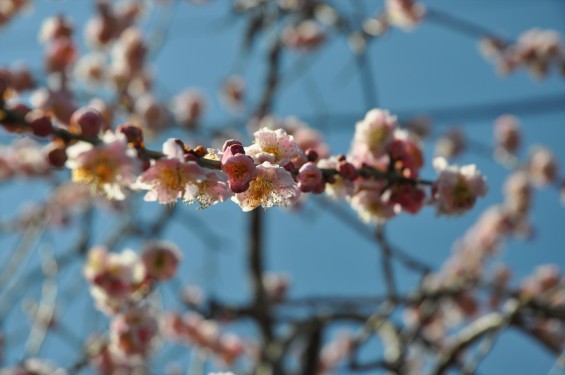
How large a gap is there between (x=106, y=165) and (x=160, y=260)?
1600 mm

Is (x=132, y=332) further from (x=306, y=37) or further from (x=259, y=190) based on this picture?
(x=306, y=37)

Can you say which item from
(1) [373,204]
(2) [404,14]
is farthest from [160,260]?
(2) [404,14]

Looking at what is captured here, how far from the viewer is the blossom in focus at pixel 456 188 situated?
1.62 metres

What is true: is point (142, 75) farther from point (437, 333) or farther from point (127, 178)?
point (127, 178)

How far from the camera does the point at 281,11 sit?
16.9 ft

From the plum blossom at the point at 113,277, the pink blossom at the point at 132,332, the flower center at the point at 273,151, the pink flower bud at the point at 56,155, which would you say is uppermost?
the plum blossom at the point at 113,277

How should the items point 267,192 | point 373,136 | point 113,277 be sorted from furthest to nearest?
point 113,277
point 373,136
point 267,192

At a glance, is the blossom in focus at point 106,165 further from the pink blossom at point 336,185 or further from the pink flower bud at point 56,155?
the pink blossom at point 336,185

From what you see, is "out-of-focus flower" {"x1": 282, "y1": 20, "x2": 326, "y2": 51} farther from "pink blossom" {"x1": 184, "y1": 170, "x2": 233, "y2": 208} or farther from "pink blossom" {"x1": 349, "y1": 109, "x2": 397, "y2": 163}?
"pink blossom" {"x1": 184, "y1": 170, "x2": 233, "y2": 208}

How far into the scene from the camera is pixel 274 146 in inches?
52.1

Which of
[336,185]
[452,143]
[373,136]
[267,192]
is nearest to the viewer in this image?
[267,192]

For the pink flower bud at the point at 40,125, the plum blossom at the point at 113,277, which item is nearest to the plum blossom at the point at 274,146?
the pink flower bud at the point at 40,125

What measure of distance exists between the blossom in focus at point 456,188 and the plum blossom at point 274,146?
20.9 inches

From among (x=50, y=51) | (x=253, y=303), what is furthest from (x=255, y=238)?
(x=50, y=51)
